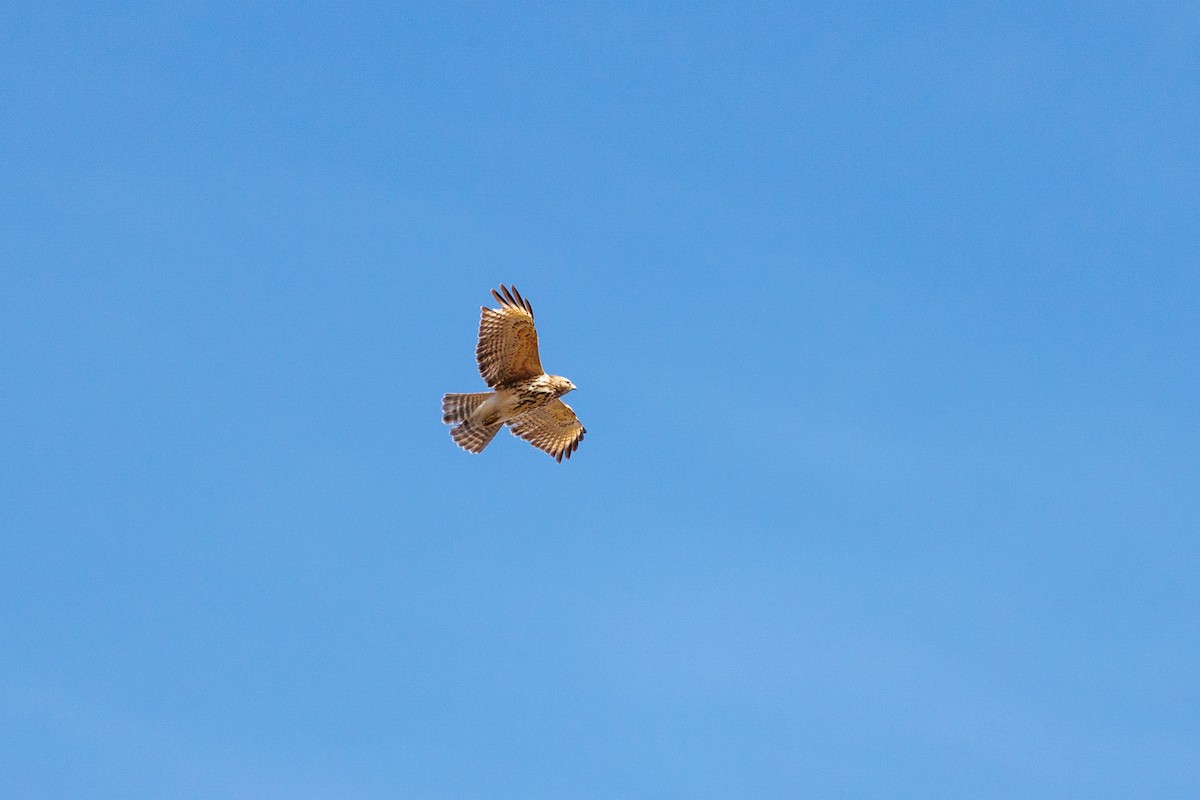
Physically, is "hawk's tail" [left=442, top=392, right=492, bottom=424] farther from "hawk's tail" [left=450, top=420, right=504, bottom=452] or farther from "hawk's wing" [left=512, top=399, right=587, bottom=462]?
"hawk's wing" [left=512, top=399, right=587, bottom=462]

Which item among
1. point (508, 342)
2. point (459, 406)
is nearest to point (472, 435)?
point (459, 406)

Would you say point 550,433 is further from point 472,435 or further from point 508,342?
point 508,342

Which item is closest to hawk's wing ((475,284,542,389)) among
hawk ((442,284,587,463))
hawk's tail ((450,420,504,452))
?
hawk ((442,284,587,463))

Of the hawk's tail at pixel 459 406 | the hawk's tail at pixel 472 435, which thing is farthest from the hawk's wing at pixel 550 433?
the hawk's tail at pixel 459 406

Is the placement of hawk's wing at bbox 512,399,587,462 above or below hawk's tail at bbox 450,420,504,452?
above

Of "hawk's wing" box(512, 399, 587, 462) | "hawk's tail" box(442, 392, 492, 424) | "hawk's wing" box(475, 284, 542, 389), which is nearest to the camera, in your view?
"hawk's wing" box(475, 284, 542, 389)

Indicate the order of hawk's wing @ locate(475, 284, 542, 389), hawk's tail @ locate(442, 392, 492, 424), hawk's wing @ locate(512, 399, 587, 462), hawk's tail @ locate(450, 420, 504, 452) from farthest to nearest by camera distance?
hawk's wing @ locate(512, 399, 587, 462) → hawk's tail @ locate(450, 420, 504, 452) → hawk's tail @ locate(442, 392, 492, 424) → hawk's wing @ locate(475, 284, 542, 389)
